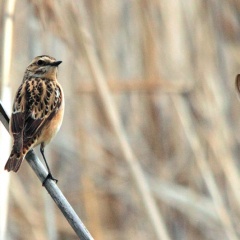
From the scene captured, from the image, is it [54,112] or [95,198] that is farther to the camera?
[95,198]

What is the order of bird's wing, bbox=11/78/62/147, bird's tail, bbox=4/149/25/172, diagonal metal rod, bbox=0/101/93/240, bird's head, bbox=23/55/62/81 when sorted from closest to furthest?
1. diagonal metal rod, bbox=0/101/93/240
2. bird's tail, bbox=4/149/25/172
3. bird's wing, bbox=11/78/62/147
4. bird's head, bbox=23/55/62/81

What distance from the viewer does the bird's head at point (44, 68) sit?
2318mm

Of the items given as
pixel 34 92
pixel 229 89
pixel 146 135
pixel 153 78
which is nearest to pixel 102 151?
pixel 146 135

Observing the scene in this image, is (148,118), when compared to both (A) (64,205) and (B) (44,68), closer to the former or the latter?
(B) (44,68)

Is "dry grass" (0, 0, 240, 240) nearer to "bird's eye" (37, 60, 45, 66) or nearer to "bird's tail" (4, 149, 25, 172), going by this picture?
"bird's eye" (37, 60, 45, 66)

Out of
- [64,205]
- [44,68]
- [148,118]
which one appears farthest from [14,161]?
[148,118]

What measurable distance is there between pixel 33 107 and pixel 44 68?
28 cm

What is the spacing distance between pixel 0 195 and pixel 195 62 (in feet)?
4.49

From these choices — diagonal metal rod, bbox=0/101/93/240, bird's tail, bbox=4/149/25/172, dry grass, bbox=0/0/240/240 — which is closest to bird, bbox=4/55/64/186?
bird's tail, bbox=4/149/25/172

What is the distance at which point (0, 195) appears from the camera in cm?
204

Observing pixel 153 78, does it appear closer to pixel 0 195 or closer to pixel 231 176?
pixel 231 176

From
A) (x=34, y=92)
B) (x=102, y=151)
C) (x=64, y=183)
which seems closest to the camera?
(x=34, y=92)

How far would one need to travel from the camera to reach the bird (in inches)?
72.7

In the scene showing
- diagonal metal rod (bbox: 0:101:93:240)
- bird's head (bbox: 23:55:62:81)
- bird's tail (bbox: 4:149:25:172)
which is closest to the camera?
diagonal metal rod (bbox: 0:101:93:240)
